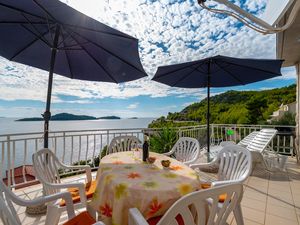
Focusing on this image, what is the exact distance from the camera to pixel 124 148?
362cm

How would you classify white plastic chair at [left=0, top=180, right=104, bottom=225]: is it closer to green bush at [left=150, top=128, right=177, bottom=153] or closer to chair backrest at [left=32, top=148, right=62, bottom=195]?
chair backrest at [left=32, top=148, right=62, bottom=195]

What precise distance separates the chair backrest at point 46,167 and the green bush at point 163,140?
3210 millimetres

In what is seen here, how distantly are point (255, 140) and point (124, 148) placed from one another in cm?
370

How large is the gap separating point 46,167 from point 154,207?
1402 millimetres

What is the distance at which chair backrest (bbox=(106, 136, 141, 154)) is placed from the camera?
3.50 m

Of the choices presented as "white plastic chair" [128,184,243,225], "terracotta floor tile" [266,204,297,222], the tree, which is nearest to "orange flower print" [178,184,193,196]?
"white plastic chair" [128,184,243,225]

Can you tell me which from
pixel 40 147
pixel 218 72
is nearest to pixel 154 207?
pixel 40 147

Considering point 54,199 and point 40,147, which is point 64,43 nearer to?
point 40,147

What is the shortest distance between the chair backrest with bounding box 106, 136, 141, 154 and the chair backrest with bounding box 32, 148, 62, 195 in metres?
1.26

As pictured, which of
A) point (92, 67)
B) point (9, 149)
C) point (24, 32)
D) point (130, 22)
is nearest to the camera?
point (24, 32)

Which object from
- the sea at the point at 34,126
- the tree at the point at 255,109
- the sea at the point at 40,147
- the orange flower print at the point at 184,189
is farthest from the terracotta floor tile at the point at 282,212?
the tree at the point at 255,109

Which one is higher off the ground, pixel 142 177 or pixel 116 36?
pixel 116 36

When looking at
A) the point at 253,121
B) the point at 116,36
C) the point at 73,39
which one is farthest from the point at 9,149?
the point at 253,121

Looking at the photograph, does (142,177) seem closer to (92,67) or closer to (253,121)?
(92,67)
